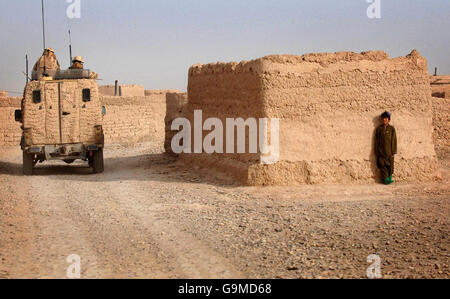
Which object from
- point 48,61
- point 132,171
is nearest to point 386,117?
point 132,171

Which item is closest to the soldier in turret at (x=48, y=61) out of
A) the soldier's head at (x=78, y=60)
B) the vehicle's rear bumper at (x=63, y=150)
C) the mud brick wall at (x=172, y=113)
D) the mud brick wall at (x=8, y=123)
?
the soldier's head at (x=78, y=60)

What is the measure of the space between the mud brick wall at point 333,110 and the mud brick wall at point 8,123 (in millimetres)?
12053

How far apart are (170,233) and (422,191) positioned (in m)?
4.73

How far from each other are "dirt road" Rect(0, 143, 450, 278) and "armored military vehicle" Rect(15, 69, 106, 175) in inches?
59.6

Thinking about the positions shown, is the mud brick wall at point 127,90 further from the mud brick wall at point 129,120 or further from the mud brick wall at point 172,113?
the mud brick wall at point 172,113

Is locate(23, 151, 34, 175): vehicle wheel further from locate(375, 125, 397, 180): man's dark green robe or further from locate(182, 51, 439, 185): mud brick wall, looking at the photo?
locate(375, 125, 397, 180): man's dark green robe

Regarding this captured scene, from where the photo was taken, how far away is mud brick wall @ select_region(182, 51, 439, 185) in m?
9.14

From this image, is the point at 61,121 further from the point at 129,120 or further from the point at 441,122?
the point at 441,122

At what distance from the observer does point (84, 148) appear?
11.9 meters

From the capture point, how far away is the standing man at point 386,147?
9.30m

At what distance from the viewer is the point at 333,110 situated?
30.6 ft

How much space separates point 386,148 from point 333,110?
1126mm

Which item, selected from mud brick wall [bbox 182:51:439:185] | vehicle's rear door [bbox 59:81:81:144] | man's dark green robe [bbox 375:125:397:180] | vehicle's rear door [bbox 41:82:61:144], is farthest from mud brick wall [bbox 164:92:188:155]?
man's dark green robe [bbox 375:125:397:180]

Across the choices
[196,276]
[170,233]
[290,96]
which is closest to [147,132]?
[290,96]
